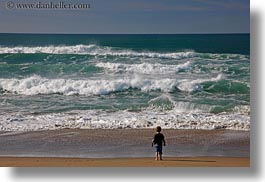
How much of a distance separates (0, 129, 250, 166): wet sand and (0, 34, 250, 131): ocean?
127mm

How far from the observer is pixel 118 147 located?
795cm

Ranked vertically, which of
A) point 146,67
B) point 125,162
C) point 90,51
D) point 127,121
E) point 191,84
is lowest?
point 125,162

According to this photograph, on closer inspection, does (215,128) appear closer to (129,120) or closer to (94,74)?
(129,120)

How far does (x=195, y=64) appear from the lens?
8.87 m

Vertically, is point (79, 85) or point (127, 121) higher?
point (79, 85)

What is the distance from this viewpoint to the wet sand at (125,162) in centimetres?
750

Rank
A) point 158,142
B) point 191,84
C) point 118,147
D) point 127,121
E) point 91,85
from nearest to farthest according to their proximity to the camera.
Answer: point 158,142 → point 118,147 → point 127,121 → point 191,84 → point 91,85

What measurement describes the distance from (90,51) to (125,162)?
8.94 feet

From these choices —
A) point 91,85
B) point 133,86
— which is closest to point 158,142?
point 133,86

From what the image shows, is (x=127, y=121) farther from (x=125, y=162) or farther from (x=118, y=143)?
(x=125, y=162)

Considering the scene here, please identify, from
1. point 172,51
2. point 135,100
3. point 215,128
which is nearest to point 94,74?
point 135,100

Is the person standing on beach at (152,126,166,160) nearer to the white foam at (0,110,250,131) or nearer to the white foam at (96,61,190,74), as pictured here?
the white foam at (0,110,250,131)

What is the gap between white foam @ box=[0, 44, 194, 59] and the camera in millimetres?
9164

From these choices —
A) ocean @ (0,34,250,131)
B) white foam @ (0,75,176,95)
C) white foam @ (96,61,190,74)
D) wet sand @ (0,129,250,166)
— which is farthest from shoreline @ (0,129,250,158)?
white foam @ (96,61,190,74)
